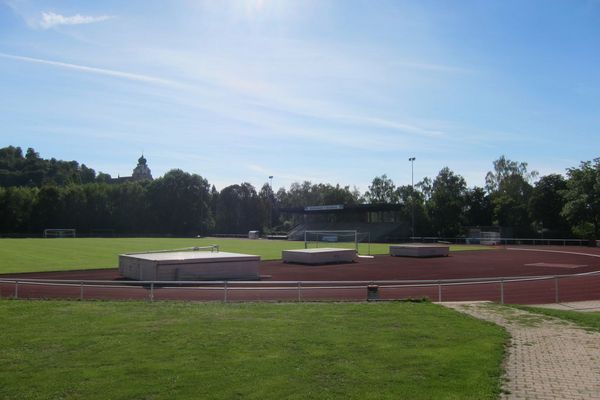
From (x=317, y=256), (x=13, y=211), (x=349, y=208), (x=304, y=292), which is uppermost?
(x=349, y=208)

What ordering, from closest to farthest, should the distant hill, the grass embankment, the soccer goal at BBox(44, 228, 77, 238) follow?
the grass embankment
the soccer goal at BBox(44, 228, 77, 238)
the distant hill

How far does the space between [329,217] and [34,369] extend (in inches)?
3539

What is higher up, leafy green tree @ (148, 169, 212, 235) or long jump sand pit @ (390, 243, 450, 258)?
leafy green tree @ (148, 169, 212, 235)

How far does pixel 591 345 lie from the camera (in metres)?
10.4

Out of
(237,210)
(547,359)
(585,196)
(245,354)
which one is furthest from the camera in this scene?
(237,210)

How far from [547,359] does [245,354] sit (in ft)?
16.7

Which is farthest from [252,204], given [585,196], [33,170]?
[585,196]

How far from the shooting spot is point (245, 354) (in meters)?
8.55

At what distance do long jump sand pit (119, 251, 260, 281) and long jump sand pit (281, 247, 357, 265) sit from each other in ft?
34.6

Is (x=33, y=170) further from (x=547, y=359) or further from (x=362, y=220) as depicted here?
(x=547, y=359)

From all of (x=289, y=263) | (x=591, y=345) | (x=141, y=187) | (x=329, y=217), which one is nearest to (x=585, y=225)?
(x=329, y=217)

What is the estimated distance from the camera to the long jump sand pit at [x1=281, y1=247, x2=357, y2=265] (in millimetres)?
36750

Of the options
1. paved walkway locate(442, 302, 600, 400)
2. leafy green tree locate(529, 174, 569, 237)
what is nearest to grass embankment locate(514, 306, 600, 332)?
paved walkway locate(442, 302, 600, 400)

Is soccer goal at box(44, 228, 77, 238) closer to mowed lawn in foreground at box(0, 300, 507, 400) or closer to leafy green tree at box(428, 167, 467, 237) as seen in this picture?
leafy green tree at box(428, 167, 467, 237)
